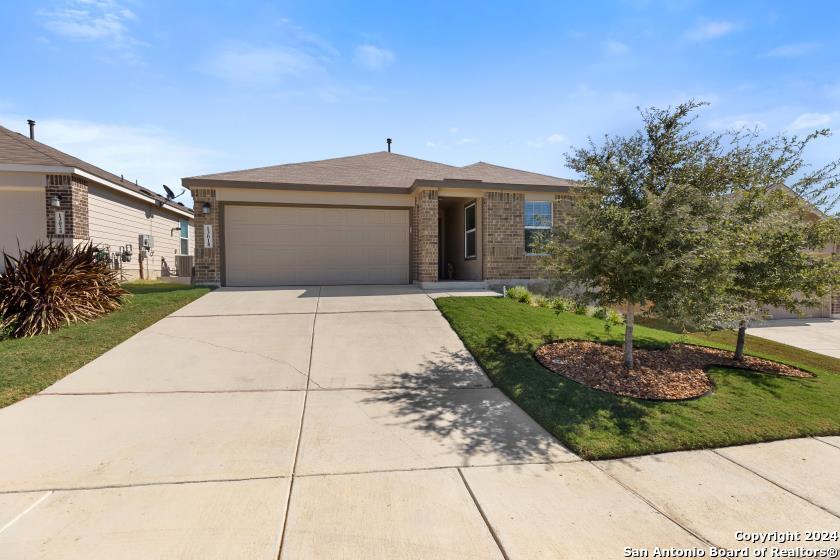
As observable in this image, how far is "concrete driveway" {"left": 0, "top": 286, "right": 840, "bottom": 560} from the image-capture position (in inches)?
99.3

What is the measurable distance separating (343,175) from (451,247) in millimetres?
4727

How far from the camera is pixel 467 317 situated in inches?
321

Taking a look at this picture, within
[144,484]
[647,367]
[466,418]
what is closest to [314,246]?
[466,418]

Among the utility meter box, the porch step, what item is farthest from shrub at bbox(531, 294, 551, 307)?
the utility meter box

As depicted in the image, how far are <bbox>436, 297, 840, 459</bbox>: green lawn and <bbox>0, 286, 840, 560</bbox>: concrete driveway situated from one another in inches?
7.8

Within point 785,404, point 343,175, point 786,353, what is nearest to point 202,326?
point 343,175

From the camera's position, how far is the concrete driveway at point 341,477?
2.52 metres

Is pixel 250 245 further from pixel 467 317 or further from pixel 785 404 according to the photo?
pixel 785 404

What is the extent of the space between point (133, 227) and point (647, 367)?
17625mm

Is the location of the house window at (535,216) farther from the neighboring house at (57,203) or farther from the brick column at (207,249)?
the neighboring house at (57,203)

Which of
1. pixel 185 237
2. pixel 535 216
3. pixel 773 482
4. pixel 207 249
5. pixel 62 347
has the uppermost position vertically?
pixel 535 216

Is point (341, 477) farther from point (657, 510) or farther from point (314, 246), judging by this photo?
point (314, 246)

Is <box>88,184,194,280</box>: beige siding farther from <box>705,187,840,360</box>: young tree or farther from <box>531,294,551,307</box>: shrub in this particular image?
<box>705,187,840,360</box>: young tree

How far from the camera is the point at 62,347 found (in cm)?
619
